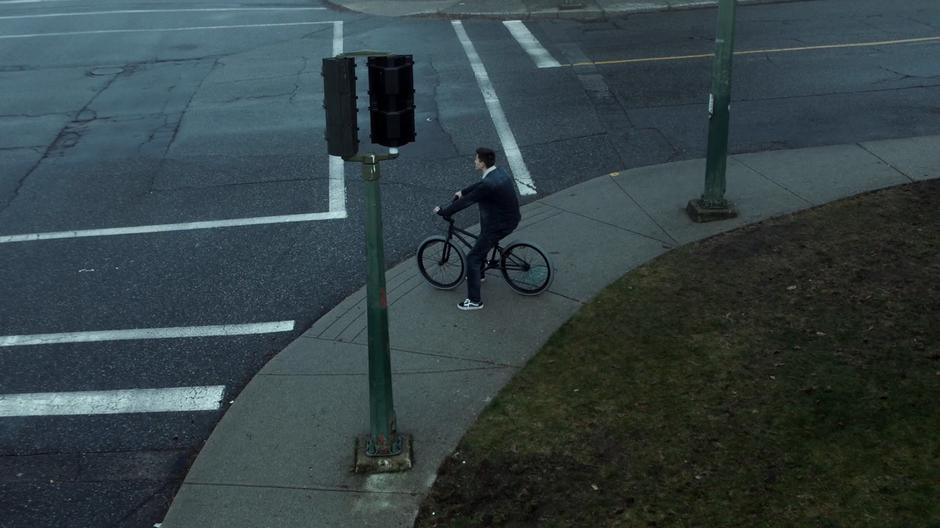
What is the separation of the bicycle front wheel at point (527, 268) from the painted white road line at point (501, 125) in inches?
119

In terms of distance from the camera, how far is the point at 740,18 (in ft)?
73.0

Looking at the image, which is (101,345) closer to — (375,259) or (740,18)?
(375,259)

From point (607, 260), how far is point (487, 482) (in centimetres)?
428

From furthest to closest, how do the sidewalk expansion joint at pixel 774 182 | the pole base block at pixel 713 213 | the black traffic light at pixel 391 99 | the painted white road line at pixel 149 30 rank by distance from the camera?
1. the painted white road line at pixel 149 30
2. the sidewalk expansion joint at pixel 774 182
3. the pole base block at pixel 713 213
4. the black traffic light at pixel 391 99

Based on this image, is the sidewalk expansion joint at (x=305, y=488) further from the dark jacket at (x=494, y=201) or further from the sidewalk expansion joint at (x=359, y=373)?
the dark jacket at (x=494, y=201)

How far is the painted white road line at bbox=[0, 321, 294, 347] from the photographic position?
10141mm

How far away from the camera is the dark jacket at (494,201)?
9719 millimetres

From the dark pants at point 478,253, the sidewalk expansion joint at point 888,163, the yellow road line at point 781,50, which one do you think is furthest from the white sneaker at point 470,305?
the yellow road line at point 781,50

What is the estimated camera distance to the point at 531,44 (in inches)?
814

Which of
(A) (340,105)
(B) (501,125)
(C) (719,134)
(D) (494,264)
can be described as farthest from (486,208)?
(B) (501,125)

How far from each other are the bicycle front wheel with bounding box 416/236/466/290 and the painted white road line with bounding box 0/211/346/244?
2.40 m

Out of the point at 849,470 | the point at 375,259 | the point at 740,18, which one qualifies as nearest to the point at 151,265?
the point at 375,259

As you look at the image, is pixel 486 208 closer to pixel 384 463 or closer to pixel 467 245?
pixel 467 245

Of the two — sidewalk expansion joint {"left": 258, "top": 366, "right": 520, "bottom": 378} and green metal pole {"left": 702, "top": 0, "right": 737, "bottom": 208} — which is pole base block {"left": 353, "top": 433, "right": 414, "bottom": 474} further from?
green metal pole {"left": 702, "top": 0, "right": 737, "bottom": 208}
